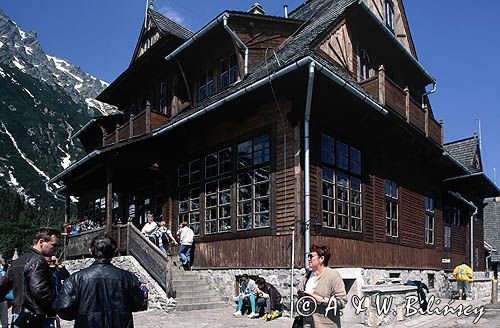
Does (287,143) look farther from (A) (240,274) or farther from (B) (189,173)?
(B) (189,173)

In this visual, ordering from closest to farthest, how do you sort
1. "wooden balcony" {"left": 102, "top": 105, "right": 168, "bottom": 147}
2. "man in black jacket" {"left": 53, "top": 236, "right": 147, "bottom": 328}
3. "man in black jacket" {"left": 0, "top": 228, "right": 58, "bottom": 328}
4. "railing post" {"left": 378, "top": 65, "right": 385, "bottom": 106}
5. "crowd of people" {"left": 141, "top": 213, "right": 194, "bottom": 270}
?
"man in black jacket" {"left": 53, "top": 236, "right": 147, "bottom": 328}, "man in black jacket" {"left": 0, "top": 228, "right": 58, "bottom": 328}, "railing post" {"left": 378, "top": 65, "right": 385, "bottom": 106}, "crowd of people" {"left": 141, "top": 213, "right": 194, "bottom": 270}, "wooden balcony" {"left": 102, "top": 105, "right": 168, "bottom": 147}

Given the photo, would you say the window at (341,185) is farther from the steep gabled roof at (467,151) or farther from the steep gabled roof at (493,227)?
the steep gabled roof at (493,227)

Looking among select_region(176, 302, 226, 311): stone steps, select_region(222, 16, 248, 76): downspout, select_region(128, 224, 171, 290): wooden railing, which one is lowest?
select_region(176, 302, 226, 311): stone steps

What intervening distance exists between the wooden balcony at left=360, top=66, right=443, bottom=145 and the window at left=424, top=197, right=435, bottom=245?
2.85 m

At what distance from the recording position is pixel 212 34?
17266 mm

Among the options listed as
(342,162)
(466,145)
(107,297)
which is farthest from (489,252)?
(107,297)

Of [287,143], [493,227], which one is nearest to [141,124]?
[287,143]

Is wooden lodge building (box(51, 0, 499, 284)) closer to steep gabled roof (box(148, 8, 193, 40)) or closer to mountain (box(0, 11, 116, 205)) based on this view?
steep gabled roof (box(148, 8, 193, 40))

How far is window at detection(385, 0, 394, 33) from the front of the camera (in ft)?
67.4

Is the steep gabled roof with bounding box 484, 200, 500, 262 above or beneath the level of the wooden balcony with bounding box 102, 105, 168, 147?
beneath

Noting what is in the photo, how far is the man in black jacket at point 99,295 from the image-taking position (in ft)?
15.9

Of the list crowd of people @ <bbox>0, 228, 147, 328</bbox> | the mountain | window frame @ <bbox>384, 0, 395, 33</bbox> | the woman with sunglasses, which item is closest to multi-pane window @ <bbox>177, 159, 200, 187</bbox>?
window frame @ <bbox>384, 0, 395, 33</bbox>

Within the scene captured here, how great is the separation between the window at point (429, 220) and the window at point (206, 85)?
9.32 metres

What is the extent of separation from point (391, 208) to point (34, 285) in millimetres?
13965
